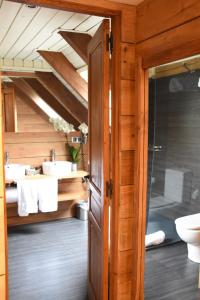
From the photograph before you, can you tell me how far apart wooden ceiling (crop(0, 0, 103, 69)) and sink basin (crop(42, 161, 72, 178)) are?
1377 millimetres

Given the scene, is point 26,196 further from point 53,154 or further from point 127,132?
point 127,132

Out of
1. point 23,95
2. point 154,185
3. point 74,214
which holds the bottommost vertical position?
point 74,214

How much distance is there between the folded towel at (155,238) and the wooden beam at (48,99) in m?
2.01

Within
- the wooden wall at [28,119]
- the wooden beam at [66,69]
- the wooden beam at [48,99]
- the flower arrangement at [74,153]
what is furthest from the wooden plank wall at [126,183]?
the wooden wall at [28,119]

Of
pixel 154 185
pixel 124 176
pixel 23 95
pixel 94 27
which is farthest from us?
pixel 23 95

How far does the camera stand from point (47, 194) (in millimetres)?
3594

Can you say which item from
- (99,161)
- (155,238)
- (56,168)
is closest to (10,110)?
(56,168)

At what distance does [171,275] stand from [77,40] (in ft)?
7.60

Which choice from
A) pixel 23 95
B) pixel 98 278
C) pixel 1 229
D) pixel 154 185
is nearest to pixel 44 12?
pixel 1 229

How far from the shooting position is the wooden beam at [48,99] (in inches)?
171

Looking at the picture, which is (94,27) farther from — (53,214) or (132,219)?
(53,214)

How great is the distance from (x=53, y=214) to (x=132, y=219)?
8.59 ft

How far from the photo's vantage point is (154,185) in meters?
3.38

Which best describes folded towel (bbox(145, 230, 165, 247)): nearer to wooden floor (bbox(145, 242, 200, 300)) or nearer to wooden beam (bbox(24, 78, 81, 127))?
wooden floor (bbox(145, 242, 200, 300))
